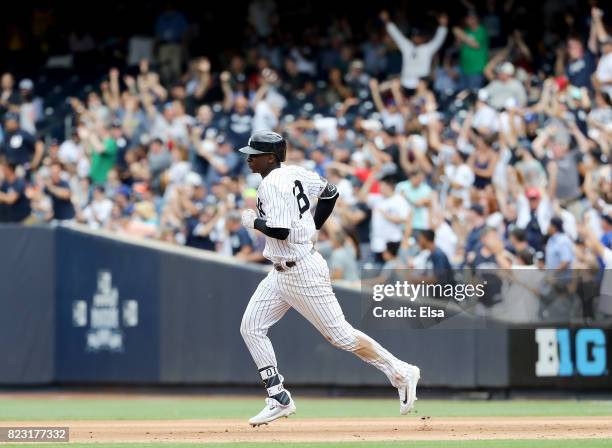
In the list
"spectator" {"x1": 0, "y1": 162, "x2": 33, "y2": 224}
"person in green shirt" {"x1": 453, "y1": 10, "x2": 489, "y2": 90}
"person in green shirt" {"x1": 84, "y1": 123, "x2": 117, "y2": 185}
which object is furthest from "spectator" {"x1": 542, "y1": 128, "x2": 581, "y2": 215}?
"spectator" {"x1": 0, "y1": 162, "x2": 33, "y2": 224}

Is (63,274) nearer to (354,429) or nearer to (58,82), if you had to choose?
(354,429)

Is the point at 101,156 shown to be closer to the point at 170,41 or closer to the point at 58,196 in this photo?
the point at 58,196

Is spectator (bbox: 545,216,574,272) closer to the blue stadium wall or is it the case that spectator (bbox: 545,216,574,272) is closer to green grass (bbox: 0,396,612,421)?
green grass (bbox: 0,396,612,421)

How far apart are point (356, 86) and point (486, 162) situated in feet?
13.2

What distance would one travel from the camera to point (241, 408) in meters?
12.1

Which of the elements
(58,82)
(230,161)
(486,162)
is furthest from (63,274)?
(58,82)

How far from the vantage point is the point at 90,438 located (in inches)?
345

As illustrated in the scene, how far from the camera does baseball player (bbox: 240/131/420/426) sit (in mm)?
8531

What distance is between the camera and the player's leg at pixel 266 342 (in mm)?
8805

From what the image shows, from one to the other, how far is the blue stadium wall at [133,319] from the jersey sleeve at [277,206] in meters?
4.55

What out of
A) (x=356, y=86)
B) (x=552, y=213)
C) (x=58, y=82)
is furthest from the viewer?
(x=58, y=82)

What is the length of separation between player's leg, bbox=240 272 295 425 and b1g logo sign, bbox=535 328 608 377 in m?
4.12

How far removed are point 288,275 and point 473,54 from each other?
965 centimetres

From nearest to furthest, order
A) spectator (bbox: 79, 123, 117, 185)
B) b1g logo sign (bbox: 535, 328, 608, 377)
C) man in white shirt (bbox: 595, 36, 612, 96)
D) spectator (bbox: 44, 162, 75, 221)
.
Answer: b1g logo sign (bbox: 535, 328, 608, 377)
man in white shirt (bbox: 595, 36, 612, 96)
spectator (bbox: 44, 162, 75, 221)
spectator (bbox: 79, 123, 117, 185)
